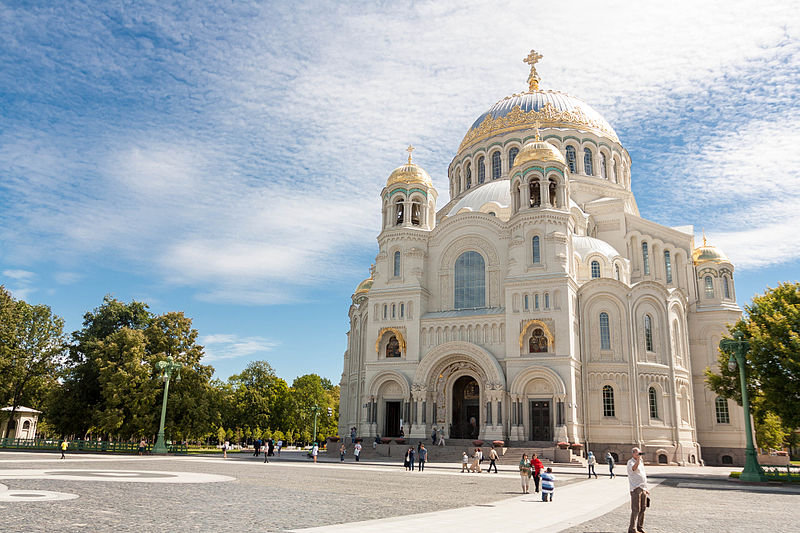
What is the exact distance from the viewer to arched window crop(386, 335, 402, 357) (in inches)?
1628

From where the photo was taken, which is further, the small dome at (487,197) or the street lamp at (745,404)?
the small dome at (487,197)

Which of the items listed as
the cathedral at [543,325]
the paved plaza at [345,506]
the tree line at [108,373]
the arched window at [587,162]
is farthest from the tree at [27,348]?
the arched window at [587,162]

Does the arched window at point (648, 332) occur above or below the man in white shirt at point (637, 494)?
above

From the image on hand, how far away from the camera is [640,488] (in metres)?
10.5

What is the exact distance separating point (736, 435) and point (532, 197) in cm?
2109

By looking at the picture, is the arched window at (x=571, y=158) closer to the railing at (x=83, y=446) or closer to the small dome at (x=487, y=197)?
the small dome at (x=487, y=197)

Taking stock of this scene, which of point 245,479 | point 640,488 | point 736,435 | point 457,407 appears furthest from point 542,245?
point 640,488

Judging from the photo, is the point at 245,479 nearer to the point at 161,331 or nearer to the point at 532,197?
the point at 161,331

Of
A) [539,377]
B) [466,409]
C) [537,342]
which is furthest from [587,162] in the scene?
[466,409]

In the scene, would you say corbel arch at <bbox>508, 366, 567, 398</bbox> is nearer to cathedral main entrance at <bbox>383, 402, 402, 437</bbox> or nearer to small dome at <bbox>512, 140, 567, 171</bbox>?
cathedral main entrance at <bbox>383, 402, 402, 437</bbox>

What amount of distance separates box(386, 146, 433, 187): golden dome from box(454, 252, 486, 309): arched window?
660 cm

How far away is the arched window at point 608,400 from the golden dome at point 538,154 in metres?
15.2

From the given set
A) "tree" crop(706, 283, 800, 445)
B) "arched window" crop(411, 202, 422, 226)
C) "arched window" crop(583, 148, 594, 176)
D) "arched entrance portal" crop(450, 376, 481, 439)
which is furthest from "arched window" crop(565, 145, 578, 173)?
"tree" crop(706, 283, 800, 445)

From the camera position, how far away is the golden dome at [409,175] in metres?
44.5
